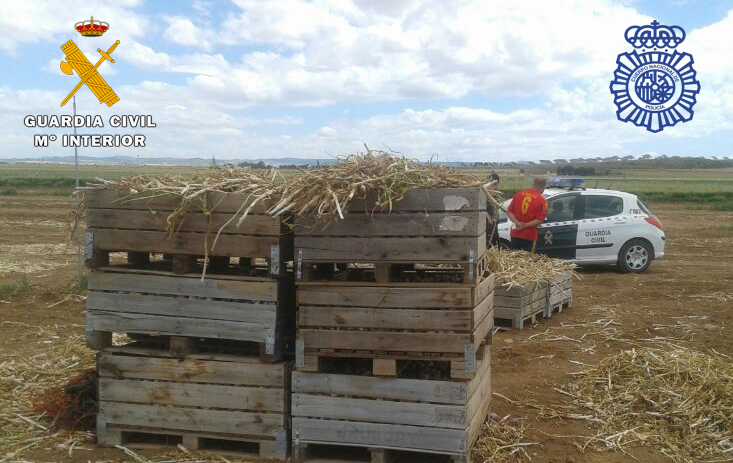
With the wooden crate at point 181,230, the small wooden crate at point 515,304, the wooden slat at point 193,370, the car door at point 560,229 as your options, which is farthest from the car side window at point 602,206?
the wooden slat at point 193,370

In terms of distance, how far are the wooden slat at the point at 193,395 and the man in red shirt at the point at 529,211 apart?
612 centimetres

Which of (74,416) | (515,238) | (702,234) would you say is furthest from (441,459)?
(702,234)

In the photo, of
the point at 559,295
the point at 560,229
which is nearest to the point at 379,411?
the point at 559,295

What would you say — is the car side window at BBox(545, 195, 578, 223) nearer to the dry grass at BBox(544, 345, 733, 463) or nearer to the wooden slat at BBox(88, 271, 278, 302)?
the dry grass at BBox(544, 345, 733, 463)

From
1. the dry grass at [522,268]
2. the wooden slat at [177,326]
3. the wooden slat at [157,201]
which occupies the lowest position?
the dry grass at [522,268]

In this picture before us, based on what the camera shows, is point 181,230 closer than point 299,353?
No

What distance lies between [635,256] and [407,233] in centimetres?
1062

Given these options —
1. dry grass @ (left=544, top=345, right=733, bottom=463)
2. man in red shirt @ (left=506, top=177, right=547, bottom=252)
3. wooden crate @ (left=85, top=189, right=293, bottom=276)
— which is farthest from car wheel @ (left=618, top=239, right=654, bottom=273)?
wooden crate @ (left=85, top=189, right=293, bottom=276)

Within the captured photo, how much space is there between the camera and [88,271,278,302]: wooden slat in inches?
188

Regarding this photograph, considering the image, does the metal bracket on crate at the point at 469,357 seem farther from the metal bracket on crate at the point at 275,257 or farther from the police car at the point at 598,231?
the police car at the point at 598,231

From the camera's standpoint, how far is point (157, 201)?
16.2 feet

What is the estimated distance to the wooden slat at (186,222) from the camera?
15.4 ft

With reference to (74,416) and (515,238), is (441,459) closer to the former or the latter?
(74,416)

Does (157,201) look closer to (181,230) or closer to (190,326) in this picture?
(181,230)
